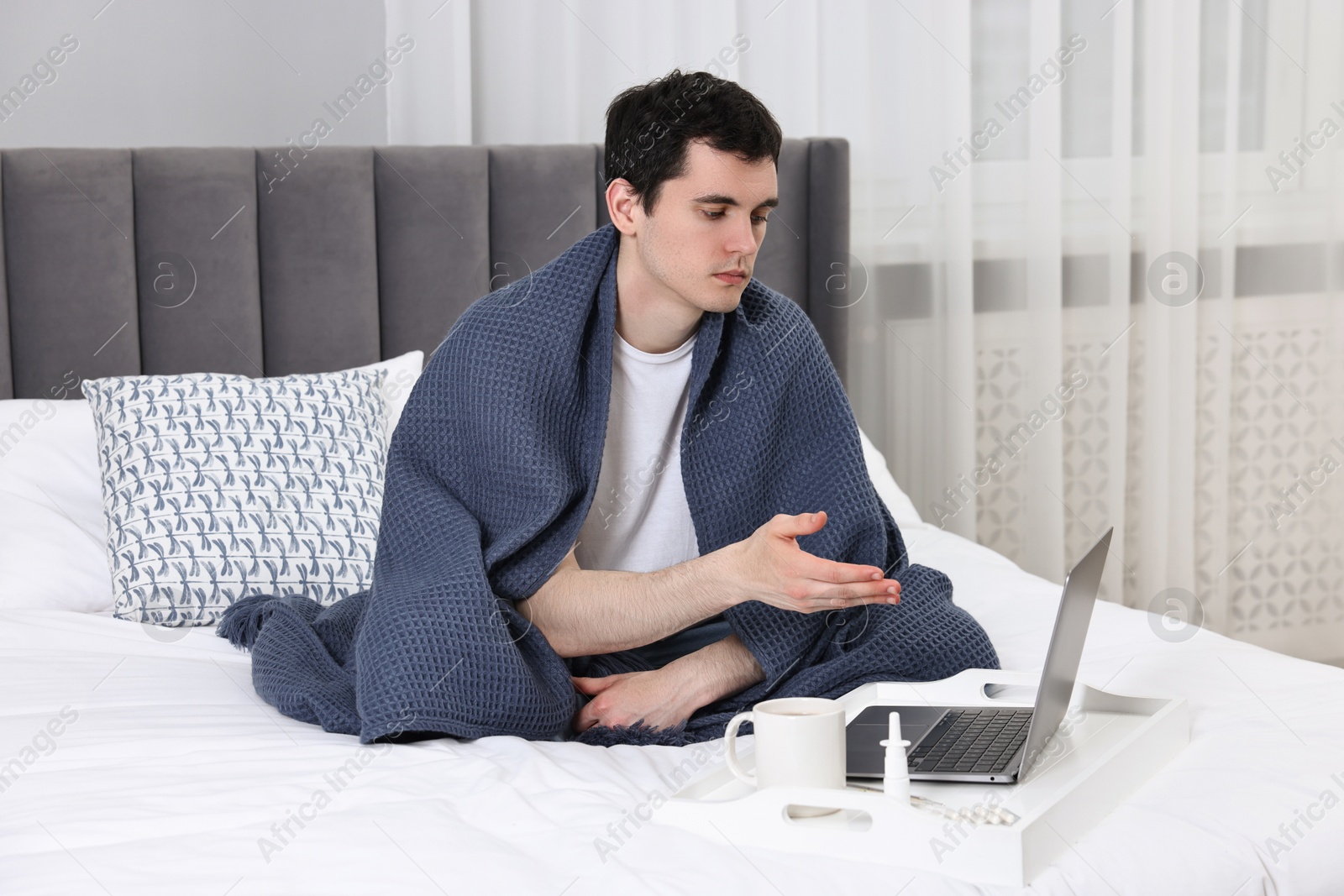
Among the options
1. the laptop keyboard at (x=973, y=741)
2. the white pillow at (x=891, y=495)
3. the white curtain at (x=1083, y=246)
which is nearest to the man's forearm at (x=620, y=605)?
the laptop keyboard at (x=973, y=741)

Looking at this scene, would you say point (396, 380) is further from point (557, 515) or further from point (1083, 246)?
point (1083, 246)

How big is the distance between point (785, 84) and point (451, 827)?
1.83 m

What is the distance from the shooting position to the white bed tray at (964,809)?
78cm

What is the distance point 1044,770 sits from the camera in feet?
3.00

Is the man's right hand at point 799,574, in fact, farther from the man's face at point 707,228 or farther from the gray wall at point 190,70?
the gray wall at point 190,70

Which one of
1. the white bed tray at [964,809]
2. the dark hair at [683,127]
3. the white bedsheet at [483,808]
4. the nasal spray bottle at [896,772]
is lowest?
the white bedsheet at [483,808]

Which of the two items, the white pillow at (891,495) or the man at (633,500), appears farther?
the white pillow at (891,495)

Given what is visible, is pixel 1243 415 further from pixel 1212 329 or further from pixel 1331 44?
pixel 1331 44

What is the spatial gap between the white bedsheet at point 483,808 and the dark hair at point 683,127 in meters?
0.63

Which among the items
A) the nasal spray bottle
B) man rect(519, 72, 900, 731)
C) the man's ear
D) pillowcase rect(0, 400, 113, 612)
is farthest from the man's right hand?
pillowcase rect(0, 400, 113, 612)

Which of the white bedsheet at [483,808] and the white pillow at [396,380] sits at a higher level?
the white pillow at [396,380]

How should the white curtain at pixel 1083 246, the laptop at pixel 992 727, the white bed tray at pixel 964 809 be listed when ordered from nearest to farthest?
the white bed tray at pixel 964 809
the laptop at pixel 992 727
the white curtain at pixel 1083 246

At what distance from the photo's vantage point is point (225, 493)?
1.68 meters

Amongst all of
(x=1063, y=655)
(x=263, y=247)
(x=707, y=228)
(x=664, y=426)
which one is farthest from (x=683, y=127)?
(x=263, y=247)
